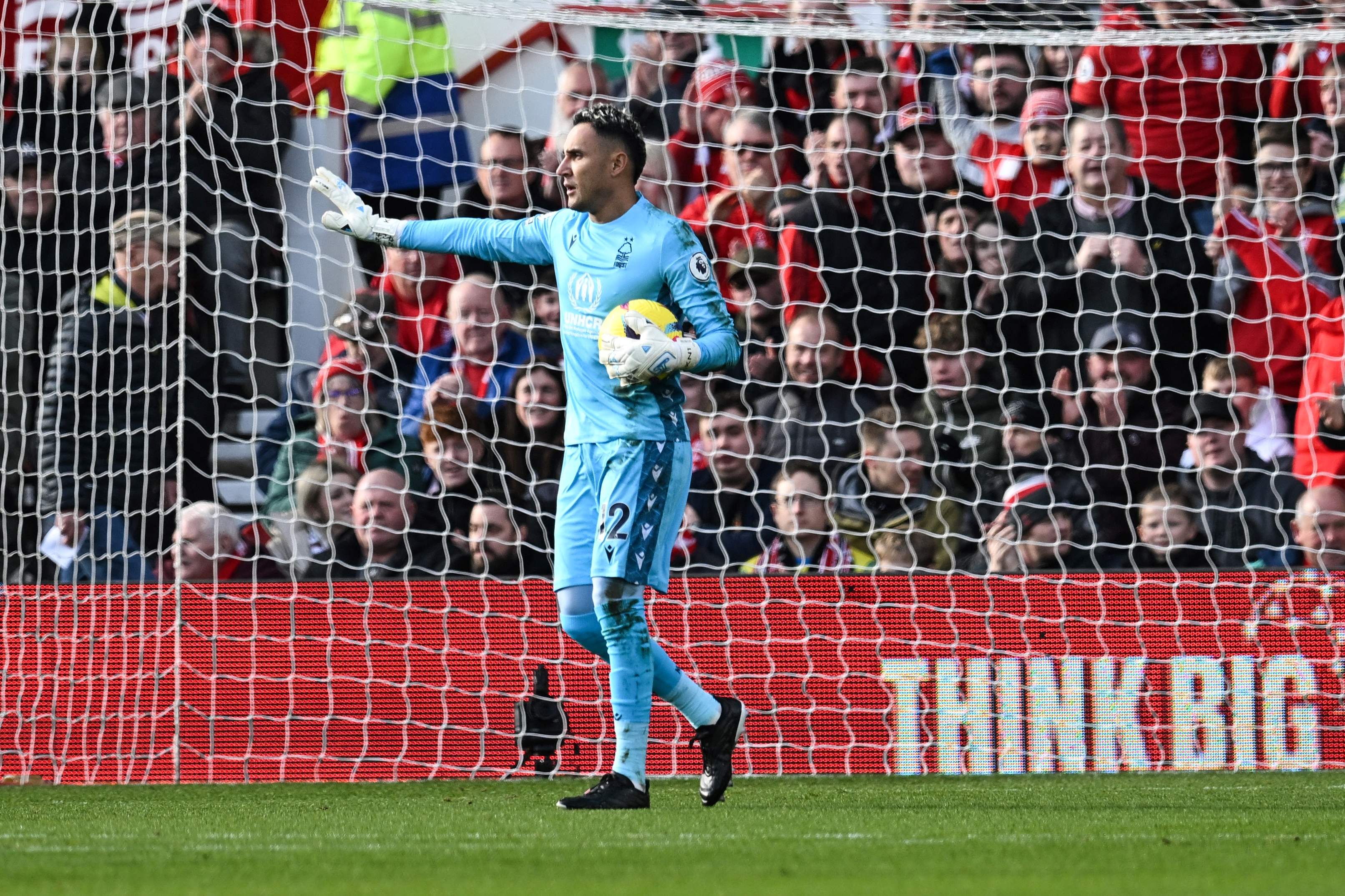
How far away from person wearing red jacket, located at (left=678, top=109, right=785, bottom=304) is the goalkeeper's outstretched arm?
10.6 ft

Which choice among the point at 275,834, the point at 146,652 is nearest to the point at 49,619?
the point at 146,652

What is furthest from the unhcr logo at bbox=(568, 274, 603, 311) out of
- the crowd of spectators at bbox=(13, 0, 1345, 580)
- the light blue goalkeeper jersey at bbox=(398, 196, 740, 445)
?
the crowd of spectators at bbox=(13, 0, 1345, 580)

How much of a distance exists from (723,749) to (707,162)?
4489mm

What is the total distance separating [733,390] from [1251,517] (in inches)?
93.6

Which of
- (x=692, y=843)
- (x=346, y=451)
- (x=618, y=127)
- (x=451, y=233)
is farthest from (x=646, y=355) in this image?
(x=346, y=451)

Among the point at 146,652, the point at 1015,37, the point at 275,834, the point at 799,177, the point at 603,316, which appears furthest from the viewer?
the point at 799,177

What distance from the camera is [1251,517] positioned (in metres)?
7.69

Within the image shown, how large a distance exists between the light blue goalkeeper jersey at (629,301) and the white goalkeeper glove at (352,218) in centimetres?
19

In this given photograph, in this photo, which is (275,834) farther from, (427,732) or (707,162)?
(707,162)

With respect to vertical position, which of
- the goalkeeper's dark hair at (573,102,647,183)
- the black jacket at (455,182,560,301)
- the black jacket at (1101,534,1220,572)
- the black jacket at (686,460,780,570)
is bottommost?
the black jacket at (1101,534,1220,572)

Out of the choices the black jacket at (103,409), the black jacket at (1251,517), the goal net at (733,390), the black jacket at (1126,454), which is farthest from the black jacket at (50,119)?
the black jacket at (1251,517)

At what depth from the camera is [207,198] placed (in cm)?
835

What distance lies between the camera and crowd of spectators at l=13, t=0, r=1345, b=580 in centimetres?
781

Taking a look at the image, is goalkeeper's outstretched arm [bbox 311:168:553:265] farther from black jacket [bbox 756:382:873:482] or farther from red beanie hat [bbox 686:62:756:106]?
red beanie hat [bbox 686:62:756:106]
